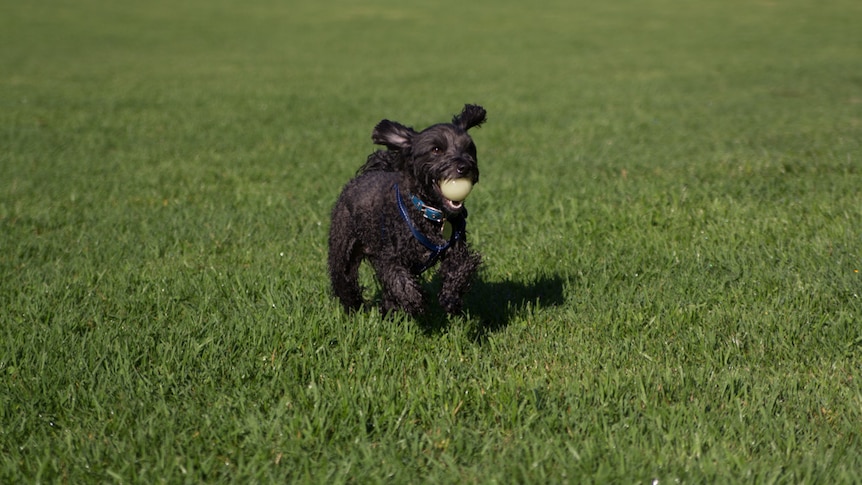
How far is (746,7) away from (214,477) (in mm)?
56688

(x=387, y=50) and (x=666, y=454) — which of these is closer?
(x=666, y=454)

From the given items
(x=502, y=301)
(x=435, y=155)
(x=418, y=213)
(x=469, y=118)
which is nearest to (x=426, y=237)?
(x=418, y=213)

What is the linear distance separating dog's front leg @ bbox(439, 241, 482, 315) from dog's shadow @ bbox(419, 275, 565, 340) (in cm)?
30

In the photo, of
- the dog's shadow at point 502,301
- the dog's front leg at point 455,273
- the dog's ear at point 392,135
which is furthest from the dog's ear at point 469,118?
the dog's shadow at point 502,301

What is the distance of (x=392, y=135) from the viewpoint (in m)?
5.66

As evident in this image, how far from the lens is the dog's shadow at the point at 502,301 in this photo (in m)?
6.27

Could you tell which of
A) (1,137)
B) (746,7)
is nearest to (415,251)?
(1,137)

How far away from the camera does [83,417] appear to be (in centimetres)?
479

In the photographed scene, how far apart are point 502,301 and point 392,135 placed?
6.04 feet

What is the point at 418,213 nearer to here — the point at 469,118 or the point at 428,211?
the point at 428,211

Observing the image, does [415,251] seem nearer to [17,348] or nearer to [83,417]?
[83,417]

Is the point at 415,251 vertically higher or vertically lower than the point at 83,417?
higher

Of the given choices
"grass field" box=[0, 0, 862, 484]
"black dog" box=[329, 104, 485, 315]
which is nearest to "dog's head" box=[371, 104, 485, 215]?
"black dog" box=[329, 104, 485, 315]

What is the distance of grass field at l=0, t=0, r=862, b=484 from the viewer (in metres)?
4.34
